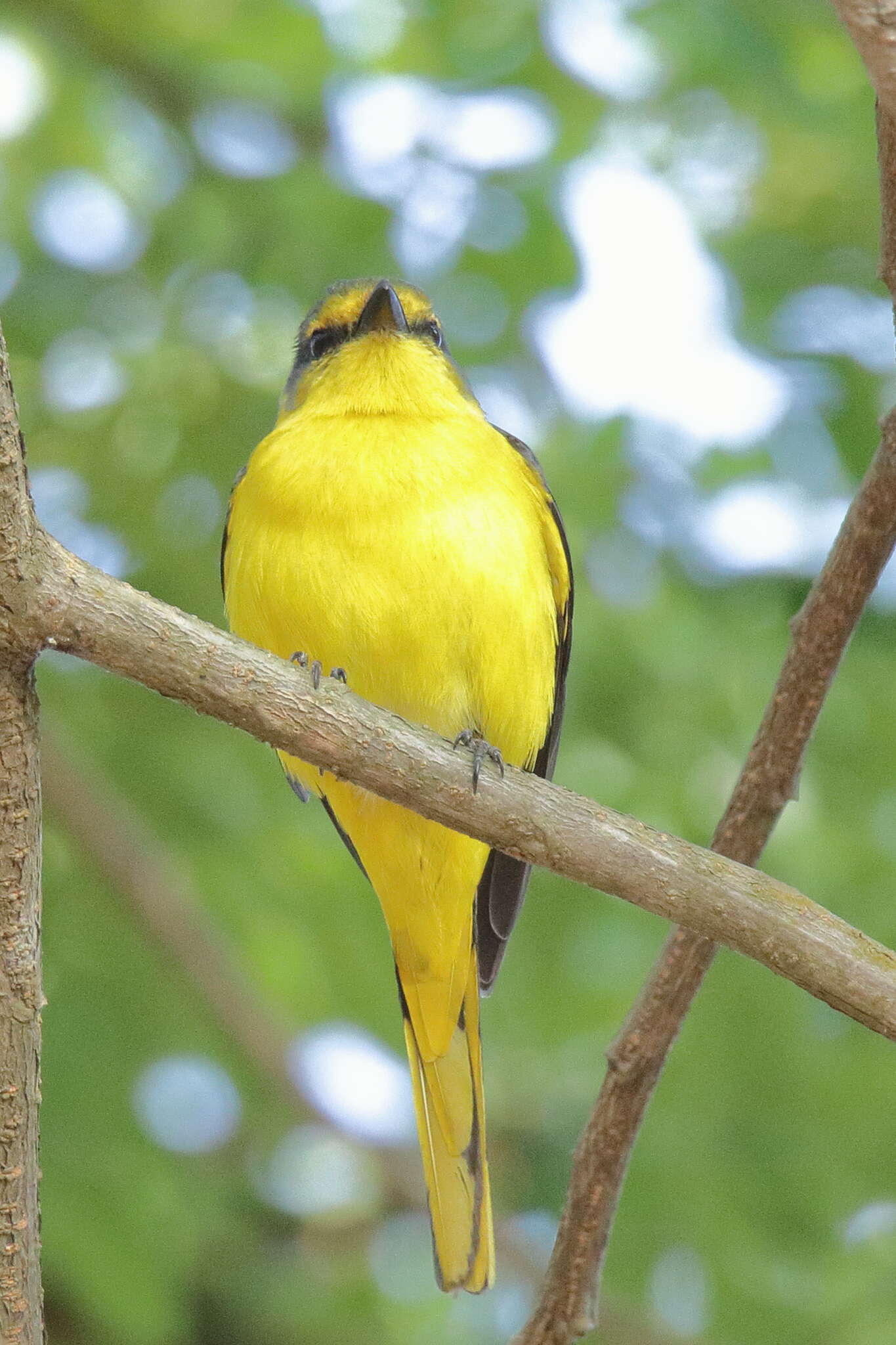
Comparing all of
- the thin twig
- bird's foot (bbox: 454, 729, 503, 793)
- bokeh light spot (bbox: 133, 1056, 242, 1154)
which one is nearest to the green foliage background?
bokeh light spot (bbox: 133, 1056, 242, 1154)

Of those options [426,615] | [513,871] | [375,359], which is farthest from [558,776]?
[375,359]

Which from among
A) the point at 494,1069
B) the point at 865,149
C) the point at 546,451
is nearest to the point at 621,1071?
the point at 494,1069

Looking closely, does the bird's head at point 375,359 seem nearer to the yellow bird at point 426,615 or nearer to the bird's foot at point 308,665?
the yellow bird at point 426,615

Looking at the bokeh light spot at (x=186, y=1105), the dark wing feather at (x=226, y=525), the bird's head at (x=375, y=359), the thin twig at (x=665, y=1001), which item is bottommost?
the bokeh light spot at (x=186, y=1105)

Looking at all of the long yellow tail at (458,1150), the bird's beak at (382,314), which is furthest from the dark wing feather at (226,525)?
the long yellow tail at (458,1150)

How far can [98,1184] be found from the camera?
4406mm

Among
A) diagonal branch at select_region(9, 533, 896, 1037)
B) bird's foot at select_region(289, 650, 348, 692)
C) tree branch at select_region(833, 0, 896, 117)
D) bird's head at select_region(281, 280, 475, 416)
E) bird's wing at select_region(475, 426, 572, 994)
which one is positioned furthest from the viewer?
bird's head at select_region(281, 280, 475, 416)

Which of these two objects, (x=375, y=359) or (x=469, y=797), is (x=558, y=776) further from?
(x=469, y=797)

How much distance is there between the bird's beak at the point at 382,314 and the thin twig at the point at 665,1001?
5.41 ft

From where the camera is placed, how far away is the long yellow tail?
3.88 metres

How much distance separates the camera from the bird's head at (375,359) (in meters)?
4.45

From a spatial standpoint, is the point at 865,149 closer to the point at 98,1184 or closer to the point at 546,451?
the point at 546,451

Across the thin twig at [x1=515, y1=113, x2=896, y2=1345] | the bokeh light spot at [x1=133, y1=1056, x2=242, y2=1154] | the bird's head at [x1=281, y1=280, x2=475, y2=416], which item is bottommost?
the bokeh light spot at [x1=133, y1=1056, x2=242, y2=1154]

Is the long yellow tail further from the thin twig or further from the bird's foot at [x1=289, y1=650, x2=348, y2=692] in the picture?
the bird's foot at [x1=289, y1=650, x2=348, y2=692]
